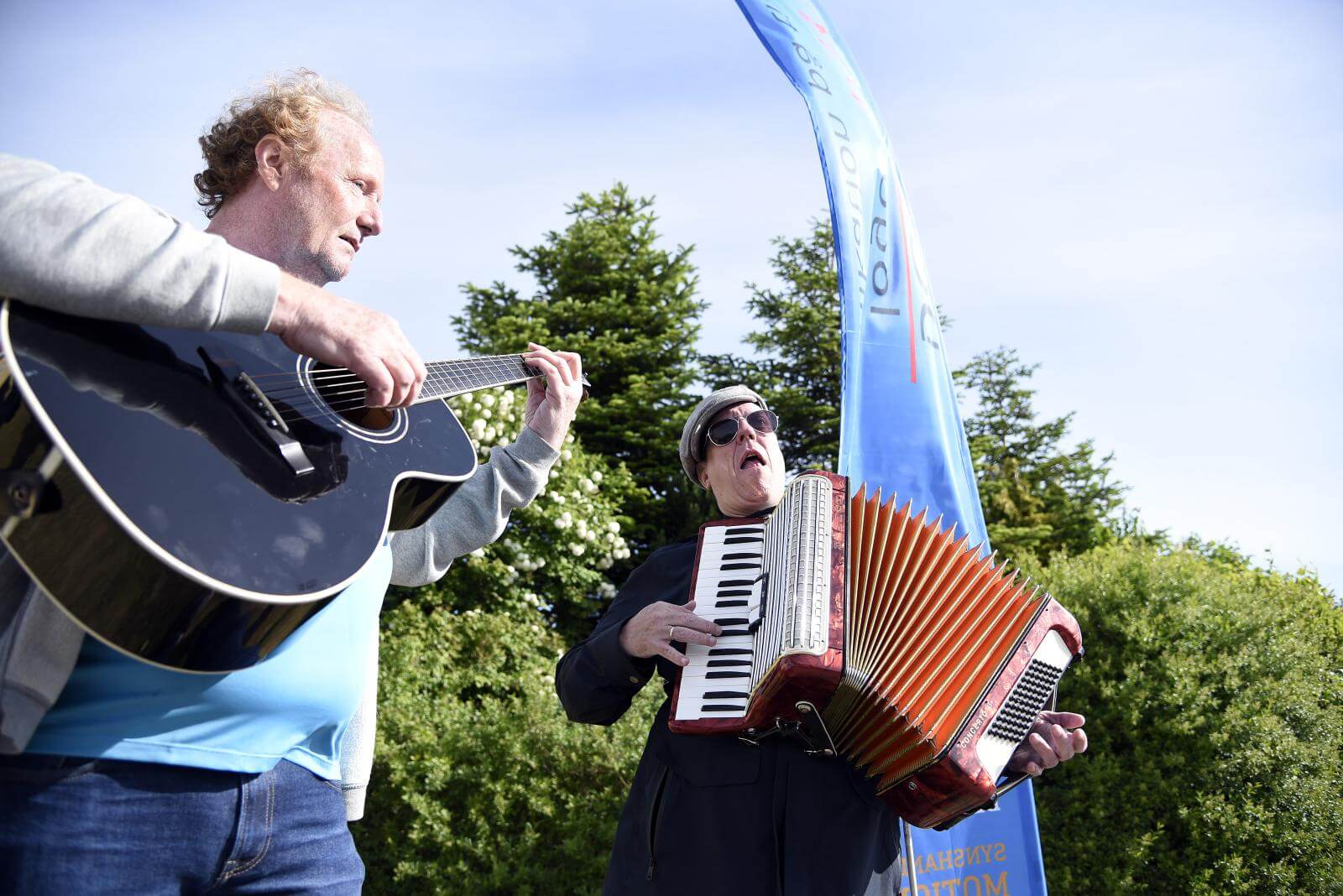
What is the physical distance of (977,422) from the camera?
15672 mm

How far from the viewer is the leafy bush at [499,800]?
451 centimetres

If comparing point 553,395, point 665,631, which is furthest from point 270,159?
point 665,631

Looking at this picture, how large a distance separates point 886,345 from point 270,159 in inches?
107

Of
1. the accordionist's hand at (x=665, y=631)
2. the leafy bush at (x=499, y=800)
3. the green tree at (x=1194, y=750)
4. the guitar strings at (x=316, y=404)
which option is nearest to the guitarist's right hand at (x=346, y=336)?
the guitar strings at (x=316, y=404)

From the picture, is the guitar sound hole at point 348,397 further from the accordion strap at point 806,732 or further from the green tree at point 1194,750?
the green tree at point 1194,750

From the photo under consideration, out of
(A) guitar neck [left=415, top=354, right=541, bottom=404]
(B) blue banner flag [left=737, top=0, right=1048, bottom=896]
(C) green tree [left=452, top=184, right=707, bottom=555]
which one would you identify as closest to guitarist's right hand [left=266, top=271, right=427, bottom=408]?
(A) guitar neck [left=415, top=354, right=541, bottom=404]

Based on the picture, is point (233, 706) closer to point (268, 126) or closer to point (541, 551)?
point (268, 126)

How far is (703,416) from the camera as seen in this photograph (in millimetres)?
3008

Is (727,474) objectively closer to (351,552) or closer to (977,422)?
(351,552)

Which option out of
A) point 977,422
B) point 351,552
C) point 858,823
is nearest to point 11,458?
point 351,552

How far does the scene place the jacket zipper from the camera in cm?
244

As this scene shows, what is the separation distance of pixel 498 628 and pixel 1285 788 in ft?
18.0

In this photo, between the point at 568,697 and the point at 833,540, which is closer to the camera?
the point at 833,540

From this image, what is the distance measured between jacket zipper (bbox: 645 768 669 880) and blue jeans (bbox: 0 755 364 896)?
3.31ft
